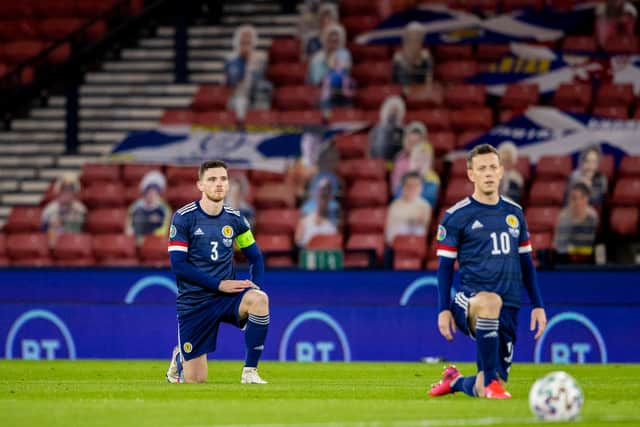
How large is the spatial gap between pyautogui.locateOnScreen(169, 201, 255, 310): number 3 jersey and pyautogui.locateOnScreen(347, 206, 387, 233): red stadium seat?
8790 millimetres

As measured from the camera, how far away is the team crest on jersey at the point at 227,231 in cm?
1242

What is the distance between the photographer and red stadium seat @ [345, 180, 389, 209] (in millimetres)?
21500

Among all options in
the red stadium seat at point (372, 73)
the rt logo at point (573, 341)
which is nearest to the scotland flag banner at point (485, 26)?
the red stadium seat at point (372, 73)

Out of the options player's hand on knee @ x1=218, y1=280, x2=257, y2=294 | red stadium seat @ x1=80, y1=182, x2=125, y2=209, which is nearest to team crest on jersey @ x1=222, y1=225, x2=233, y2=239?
player's hand on knee @ x1=218, y1=280, x2=257, y2=294

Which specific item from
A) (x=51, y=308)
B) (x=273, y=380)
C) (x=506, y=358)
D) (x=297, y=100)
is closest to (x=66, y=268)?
(x=51, y=308)

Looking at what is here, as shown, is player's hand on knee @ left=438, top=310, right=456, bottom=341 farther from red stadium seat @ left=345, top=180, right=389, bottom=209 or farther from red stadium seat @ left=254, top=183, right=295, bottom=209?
red stadium seat @ left=254, top=183, right=295, bottom=209

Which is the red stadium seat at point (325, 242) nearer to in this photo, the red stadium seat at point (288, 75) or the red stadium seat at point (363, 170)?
the red stadium seat at point (363, 170)

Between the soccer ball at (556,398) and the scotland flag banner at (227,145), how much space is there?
44.4 feet

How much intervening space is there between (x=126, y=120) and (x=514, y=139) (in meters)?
7.79

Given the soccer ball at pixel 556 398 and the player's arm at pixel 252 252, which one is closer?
the soccer ball at pixel 556 398

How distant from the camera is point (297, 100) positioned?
2377 centimetres

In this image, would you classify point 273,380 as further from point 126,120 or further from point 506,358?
point 126,120

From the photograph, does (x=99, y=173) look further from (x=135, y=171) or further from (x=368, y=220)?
(x=368, y=220)

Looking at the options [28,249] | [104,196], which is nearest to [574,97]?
[104,196]
